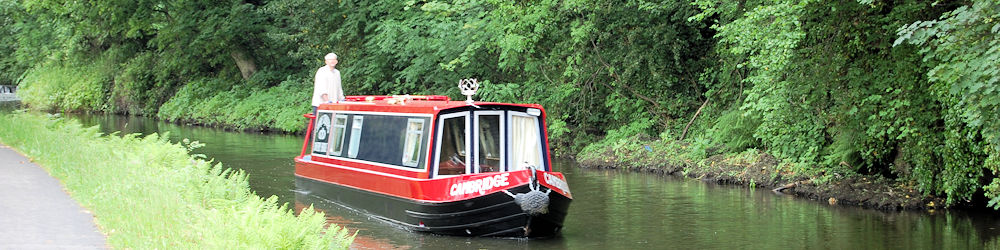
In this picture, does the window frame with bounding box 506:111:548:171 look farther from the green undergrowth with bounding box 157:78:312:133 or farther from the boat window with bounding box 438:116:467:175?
the green undergrowth with bounding box 157:78:312:133

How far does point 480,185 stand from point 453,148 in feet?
4.01

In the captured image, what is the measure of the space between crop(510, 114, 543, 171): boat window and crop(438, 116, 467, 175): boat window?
633 millimetres

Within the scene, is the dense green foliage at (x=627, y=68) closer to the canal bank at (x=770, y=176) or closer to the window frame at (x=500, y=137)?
the canal bank at (x=770, y=176)

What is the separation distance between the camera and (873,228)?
12.7 m

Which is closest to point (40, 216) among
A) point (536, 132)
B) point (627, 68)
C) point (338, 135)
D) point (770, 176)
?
point (338, 135)

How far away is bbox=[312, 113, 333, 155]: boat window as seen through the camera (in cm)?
1507

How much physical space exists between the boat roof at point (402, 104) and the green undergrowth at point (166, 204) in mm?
2240

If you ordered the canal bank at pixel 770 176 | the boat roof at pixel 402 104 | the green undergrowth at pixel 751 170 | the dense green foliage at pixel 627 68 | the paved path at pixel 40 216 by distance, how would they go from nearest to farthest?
1. the paved path at pixel 40 216
2. the boat roof at pixel 402 104
3. the dense green foliage at pixel 627 68
4. the canal bank at pixel 770 176
5. the green undergrowth at pixel 751 170

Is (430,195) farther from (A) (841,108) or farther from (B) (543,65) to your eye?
(B) (543,65)

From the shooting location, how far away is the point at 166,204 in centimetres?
895

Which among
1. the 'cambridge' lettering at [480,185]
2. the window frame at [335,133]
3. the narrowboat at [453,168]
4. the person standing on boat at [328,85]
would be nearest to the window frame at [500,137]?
the narrowboat at [453,168]

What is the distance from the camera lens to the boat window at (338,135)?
1455 cm

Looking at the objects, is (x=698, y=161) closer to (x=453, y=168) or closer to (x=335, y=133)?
(x=335, y=133)

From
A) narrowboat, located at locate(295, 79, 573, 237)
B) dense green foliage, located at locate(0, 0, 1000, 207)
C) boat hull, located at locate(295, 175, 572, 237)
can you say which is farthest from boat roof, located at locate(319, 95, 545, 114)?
dense green foliage, located at locate(0, 0, 1000, 207)
